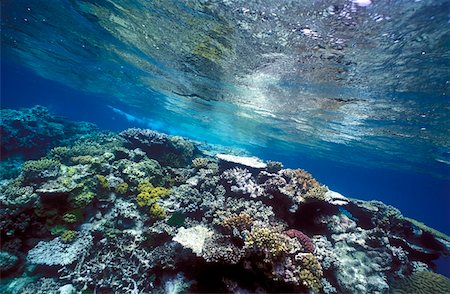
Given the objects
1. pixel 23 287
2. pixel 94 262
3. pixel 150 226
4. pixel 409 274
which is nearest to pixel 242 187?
pixel 150 226

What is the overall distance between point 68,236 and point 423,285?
11.4m

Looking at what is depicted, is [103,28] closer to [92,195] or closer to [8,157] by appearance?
[8,157]

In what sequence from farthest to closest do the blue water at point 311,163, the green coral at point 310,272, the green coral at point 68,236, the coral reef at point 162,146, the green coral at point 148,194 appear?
the blue water at point 311,163 < the coral reef at point 162,146 < the green coral at point 148,194 < the green coral at point 68,236 < the green coral at point 310,272

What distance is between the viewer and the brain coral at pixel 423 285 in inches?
283

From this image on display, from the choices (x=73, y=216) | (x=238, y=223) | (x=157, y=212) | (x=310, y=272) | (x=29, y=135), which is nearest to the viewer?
(x=310, y=272)

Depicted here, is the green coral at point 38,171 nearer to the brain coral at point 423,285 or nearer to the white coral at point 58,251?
the white coral at point 58,251

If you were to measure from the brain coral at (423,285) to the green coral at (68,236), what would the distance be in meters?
10.3

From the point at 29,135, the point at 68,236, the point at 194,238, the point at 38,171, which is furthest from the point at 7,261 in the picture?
the point at 29,135

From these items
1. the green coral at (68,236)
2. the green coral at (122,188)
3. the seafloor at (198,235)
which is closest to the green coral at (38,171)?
the seafloor at (198,235)

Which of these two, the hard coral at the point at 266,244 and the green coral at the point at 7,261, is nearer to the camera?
the hard coral at the point at 266,244

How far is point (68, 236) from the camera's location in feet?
23.2

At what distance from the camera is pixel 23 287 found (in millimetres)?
6027

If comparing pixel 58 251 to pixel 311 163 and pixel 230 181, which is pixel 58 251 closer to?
pixel 230 181

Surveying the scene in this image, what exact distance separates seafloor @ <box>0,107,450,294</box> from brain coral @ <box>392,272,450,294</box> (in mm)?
32
